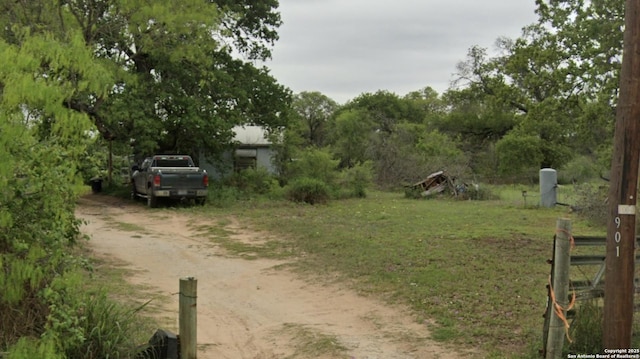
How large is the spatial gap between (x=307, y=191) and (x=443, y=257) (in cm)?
1265

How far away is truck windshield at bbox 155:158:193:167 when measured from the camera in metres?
21.8

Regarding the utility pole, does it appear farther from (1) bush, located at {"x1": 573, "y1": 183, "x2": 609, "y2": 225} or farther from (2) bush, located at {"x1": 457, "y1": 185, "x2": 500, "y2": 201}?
A: (2) bush, located at {"x1": 457, "y1": 185, "x2": 500, "y2": 201}

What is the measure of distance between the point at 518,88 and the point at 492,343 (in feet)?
33.7

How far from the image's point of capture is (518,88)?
1510cm

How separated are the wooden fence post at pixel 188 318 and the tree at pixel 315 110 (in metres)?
57.5

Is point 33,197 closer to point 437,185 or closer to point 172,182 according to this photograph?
point 172,182

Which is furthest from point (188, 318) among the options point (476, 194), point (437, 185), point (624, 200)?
point (437, 185)

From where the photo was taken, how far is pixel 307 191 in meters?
23.2

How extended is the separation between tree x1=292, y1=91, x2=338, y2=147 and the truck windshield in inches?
1602

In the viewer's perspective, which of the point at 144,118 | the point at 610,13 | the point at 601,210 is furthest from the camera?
the point at 144,118

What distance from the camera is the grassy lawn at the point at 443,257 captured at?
6.91m

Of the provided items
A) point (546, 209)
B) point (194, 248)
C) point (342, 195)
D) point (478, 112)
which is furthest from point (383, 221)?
point (478, 112)

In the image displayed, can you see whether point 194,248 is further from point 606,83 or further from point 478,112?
point 478,112

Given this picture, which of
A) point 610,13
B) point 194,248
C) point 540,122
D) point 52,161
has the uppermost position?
point 610,13
